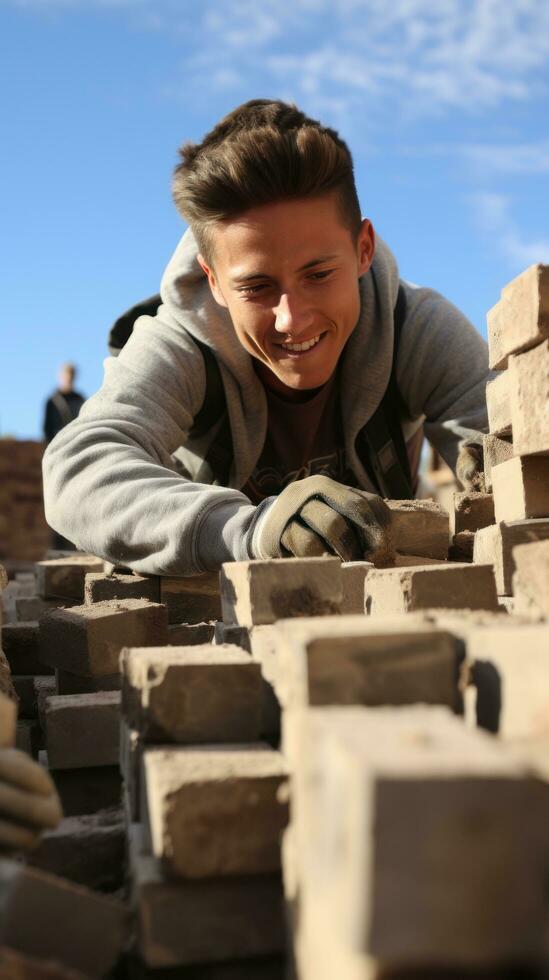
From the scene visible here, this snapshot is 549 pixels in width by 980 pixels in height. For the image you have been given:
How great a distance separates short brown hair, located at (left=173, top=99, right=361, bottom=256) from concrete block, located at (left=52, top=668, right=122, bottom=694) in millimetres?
1899

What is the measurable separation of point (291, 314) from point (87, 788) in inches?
77.9

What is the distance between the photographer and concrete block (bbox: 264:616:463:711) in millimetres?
1499

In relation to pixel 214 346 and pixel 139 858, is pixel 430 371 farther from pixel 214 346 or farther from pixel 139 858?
pixel 139 858

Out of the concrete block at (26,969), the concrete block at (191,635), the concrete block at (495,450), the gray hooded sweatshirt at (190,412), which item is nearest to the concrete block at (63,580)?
Result: the gray hooded sweatshirt at (190,412)

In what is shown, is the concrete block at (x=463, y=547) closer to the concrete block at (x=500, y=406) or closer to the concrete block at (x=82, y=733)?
the concrete block at (x=500, y=406)

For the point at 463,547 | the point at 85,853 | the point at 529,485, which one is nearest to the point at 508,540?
the point at 529,485

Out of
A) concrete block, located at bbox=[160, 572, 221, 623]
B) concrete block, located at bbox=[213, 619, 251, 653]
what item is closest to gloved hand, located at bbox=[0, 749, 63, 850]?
concrete block, located at bbox=[213, 619, 251, 653]

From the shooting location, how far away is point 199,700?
5.97 ft

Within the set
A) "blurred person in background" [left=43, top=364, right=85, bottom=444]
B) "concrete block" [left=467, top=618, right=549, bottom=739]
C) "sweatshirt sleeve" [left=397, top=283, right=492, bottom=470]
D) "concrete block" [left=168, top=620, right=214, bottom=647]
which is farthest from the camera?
"blurred person in background" [left=43, top=364, right=85, bottom=444]

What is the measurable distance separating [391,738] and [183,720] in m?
0.73

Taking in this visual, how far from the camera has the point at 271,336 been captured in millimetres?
3947

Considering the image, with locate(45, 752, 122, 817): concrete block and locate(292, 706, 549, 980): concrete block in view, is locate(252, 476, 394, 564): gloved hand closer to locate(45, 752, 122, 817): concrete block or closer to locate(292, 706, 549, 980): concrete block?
locate(45, 752, 122, 817): concrete block

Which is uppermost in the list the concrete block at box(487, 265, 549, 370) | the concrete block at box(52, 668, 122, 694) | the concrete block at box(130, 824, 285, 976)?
the concrete block at box(487, 265, 549, 370)

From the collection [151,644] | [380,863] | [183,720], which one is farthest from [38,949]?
[151,644]
